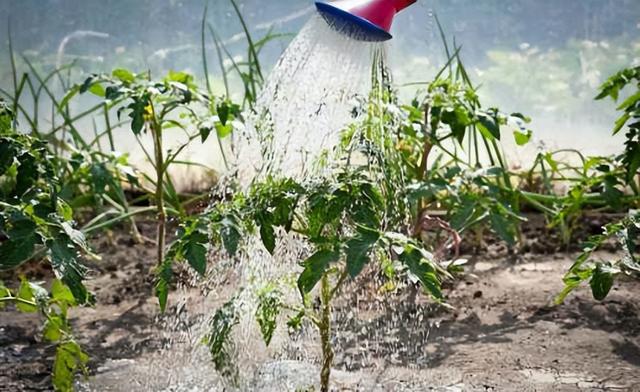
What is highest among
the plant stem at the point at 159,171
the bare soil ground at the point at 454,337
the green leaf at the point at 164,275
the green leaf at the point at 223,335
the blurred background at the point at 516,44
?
the blurred background at the point at 516,44

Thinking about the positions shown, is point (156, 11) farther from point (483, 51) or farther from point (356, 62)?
point (356, 62)

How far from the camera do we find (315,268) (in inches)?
67.6

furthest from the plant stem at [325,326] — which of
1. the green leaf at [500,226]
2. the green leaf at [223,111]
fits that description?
the green leaf at [223,111]

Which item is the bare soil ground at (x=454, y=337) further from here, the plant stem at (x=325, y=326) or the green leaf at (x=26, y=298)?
the green leaf at (x=26, y=298)

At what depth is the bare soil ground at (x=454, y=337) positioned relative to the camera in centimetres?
243

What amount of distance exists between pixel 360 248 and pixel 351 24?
400mm

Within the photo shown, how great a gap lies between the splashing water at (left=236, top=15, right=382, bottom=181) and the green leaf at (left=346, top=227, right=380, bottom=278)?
282mm

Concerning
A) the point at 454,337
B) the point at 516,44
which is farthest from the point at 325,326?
the point at 516,44

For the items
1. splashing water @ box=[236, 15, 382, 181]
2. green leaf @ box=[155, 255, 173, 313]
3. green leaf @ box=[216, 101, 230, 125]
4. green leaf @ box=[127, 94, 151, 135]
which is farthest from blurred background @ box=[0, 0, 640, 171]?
green leaf @ box=[155, 255, 173, 313]

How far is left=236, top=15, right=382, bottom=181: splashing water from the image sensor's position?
2029 millimetres

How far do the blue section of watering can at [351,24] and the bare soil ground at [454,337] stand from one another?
884 millimetres

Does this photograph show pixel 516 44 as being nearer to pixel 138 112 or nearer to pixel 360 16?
pixel 138 112

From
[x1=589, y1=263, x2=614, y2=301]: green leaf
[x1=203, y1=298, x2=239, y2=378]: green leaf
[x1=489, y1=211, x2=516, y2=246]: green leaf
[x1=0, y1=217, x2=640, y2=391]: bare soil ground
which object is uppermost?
[x1=489, y1=211, x2=516, y2=246]: green leaf

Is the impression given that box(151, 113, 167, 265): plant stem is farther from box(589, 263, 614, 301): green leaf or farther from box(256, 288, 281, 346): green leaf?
box(589, 263, 614, 301): green leaf
